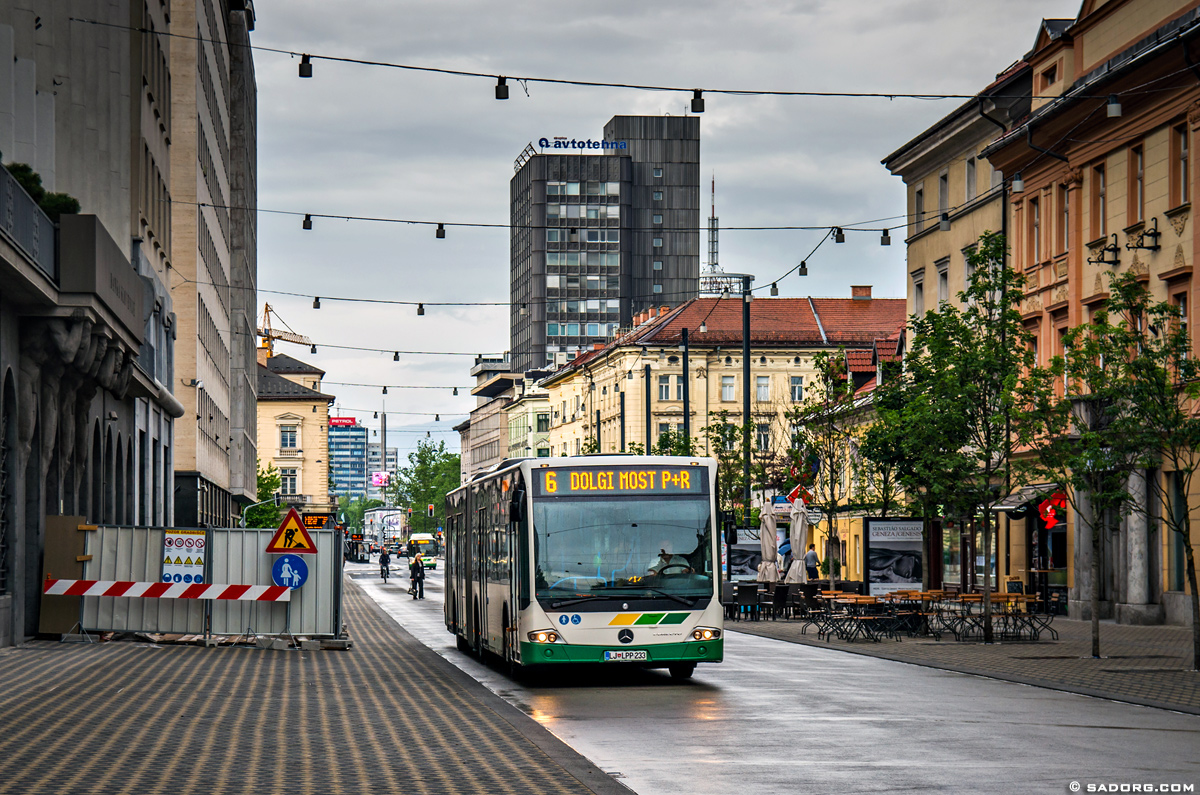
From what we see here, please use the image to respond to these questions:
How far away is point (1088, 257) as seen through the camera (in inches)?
1554

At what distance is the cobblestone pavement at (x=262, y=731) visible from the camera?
11109mm

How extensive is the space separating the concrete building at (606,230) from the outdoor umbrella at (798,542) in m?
124

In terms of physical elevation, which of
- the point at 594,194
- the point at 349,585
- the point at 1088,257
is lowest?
the point at 349,585

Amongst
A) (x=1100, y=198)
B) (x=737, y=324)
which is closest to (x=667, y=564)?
(x=1100, y=198)

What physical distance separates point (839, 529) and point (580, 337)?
10135 cm

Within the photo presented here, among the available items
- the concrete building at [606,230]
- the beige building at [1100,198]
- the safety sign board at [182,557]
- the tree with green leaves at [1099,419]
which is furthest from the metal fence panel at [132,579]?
A: the concrete building at [606,230]

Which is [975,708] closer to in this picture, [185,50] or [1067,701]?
[1067,701]

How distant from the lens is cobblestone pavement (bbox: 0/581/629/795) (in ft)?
36.4

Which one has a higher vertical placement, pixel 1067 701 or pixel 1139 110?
pixel 1139 110

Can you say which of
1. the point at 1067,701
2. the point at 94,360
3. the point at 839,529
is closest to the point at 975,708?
the point at 1067,701

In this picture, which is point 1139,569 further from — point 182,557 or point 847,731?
point 847,731

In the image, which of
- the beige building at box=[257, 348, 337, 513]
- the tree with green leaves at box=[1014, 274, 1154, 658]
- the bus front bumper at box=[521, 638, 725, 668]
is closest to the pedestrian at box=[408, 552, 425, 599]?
the tree with green leaves at box=[1014, 274, 1154, 658]

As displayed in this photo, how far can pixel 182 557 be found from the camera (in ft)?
89.1

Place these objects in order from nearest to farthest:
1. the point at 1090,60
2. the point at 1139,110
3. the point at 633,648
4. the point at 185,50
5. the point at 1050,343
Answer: the point at 633,648 → the point at 1139,110 → the point at 1090,60 → the point at 1050,343 → the point at 185,50
